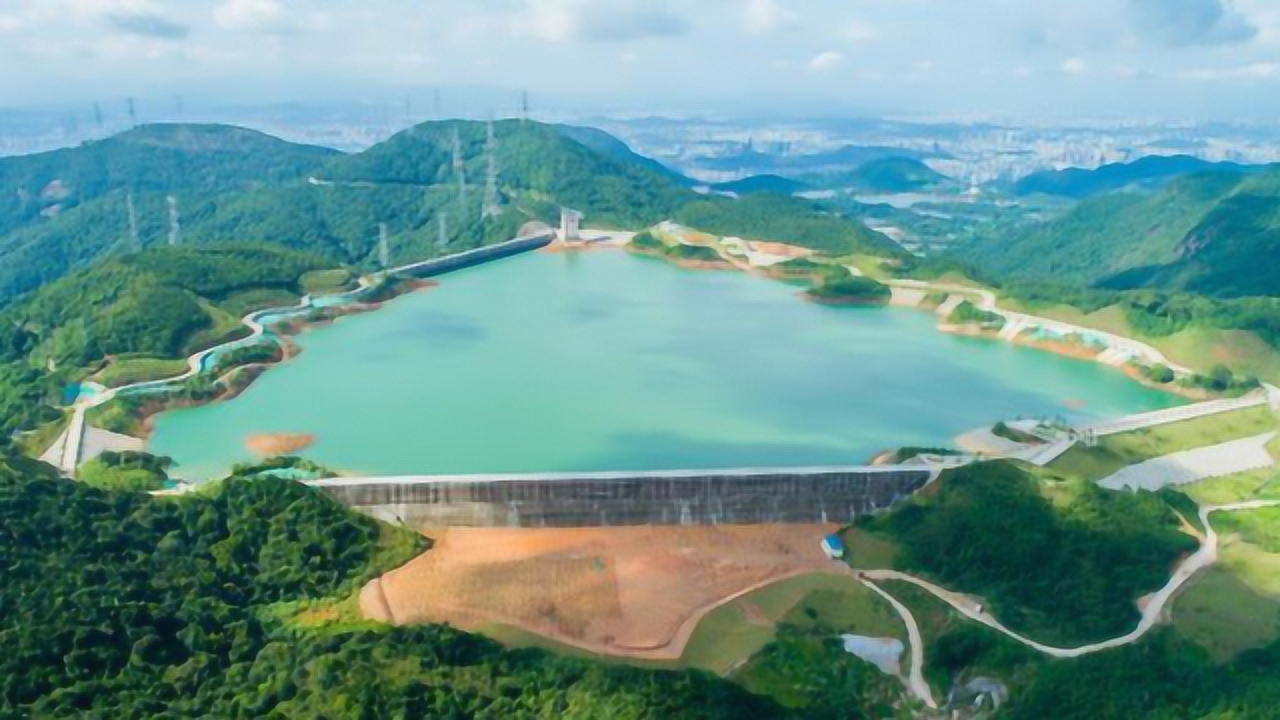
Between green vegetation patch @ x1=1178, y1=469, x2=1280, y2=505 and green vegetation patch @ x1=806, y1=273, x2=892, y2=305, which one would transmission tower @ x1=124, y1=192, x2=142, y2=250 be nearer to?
green vegetation patch @ x1=806, y1=273, x2=892, y2=305

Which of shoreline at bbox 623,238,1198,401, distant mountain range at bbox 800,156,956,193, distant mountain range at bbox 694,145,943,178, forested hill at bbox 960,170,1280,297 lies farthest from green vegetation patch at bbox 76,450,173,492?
distant mountain range at bbox 694,145,943,178

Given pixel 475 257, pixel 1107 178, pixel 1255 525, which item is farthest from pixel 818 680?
pixel 1107 178

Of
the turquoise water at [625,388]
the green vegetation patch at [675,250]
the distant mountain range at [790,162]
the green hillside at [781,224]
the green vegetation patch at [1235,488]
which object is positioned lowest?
the distant mountain range at [790,162]

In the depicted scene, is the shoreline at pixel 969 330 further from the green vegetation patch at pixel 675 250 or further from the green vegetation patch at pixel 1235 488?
the green vegetation patch at pixel 1235 488

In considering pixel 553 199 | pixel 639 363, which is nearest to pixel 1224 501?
pixel 639 363

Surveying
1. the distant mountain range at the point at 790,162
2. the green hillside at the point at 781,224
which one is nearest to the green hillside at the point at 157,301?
the green hillside at the point at 781,224

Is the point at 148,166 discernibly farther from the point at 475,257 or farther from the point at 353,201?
the point at 475,257
